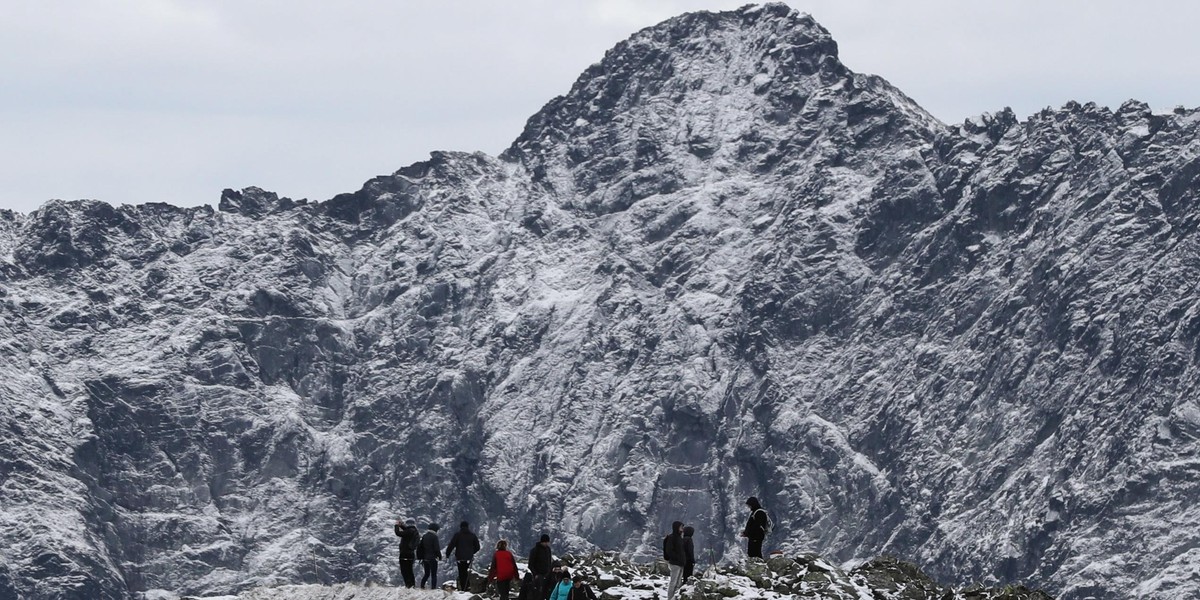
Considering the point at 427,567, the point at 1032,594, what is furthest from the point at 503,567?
the point at 1032,594

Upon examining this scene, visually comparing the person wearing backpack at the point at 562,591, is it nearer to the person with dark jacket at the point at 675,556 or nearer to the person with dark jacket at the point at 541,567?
the person with dark jacket at the point at 541,567

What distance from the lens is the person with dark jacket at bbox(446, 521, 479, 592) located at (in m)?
92.9

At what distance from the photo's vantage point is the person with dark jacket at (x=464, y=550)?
305ft

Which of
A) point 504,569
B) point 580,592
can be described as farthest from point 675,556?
point 580,592

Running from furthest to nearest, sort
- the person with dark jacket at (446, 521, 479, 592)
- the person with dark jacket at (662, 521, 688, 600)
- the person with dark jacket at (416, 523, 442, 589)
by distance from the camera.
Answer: the person with dark jacket at (416, 523, 442, 589) → the person with dark jacket at (446, 521, 479, 592) → the person with dark jacket at (662, 521, 688, 600)

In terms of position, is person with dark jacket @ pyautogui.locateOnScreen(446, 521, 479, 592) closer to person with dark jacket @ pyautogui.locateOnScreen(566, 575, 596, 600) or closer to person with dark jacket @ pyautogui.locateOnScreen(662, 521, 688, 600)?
person with dark jacket @ pyautogui.locateOnScreen(662, 521, 688, 600)

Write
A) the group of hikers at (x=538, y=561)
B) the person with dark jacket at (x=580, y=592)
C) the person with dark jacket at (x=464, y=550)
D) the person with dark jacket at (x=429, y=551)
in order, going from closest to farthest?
the person with dark jacket at (x=580, y=592) < the group of hikers at (x=538, y=561) < the person with dark jacket at (x=464, y=550) < the person with dark jacket at (x=429, y=551)

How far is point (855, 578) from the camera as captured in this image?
9356 cm

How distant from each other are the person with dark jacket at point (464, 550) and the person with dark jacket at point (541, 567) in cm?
633

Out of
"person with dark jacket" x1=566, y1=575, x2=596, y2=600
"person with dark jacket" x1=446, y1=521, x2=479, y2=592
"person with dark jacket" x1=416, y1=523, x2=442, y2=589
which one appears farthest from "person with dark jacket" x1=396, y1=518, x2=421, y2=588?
"person with dark jacket" x1=566, y1=575, x2=596, y2=600

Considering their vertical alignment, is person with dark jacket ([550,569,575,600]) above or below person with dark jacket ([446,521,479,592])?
below

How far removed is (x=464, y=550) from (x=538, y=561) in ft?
24.2

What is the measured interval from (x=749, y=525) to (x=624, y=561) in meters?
8.71

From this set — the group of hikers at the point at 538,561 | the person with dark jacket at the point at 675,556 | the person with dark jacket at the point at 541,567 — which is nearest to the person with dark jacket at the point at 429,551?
the group of hikers at the point at 538,561
